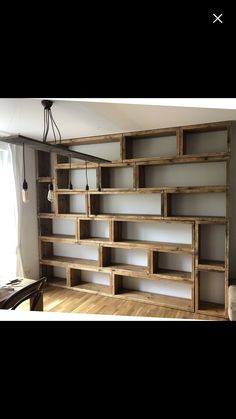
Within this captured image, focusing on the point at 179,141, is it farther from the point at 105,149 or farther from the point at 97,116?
the point at 105,149

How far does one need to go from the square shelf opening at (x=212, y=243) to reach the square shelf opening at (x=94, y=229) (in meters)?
1.56

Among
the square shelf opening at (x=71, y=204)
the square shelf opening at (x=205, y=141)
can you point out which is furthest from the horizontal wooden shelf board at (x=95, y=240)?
the square shelf opening at (x=205, y=141)

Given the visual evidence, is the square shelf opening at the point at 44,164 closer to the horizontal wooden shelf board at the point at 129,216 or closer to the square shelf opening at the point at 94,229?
the square shelf opening at the point at 94,229

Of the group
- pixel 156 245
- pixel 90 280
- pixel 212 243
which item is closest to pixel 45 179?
pixel 90 280

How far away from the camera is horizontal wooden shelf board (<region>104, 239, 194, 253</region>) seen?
3367 mm

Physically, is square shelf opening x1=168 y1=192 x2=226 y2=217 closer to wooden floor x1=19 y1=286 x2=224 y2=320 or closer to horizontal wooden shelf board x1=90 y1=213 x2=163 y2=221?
horizontal wooden shelf board x1=90 y1=213 x2=163 y2=221

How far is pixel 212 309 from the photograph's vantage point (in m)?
3.30

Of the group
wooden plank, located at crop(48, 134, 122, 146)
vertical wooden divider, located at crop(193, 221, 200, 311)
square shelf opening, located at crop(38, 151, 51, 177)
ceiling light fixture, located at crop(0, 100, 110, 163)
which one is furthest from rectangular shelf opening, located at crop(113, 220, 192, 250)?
square shelf opening, located at crop(38, 151, 51, 177)

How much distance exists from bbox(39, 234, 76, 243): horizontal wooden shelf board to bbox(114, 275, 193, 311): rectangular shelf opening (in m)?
1.04

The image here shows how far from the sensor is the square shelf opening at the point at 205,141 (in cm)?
331

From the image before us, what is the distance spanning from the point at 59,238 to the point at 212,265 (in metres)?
2.60

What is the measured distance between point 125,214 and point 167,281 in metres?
1.25
